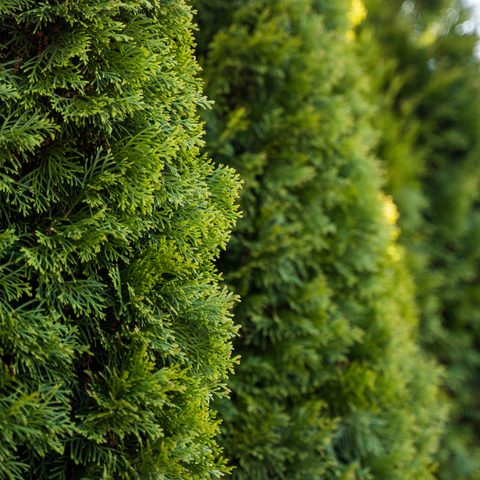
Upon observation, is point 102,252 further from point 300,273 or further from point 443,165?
point 443,165

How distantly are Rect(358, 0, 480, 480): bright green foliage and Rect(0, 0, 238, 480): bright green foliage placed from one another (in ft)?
12.0

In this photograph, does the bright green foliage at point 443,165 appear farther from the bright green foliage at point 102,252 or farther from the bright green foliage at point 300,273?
the bright green foliage at point 102,252

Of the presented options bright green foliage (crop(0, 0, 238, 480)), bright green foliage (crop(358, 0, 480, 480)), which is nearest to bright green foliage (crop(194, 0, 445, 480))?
bright green foliage (crop(0, 0, 238, 480))

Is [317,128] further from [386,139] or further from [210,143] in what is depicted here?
[386,139]

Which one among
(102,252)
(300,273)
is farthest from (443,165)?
(102,252)

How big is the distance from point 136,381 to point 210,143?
141 centimetres

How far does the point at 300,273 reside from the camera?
101 inches

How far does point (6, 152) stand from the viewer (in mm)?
1313

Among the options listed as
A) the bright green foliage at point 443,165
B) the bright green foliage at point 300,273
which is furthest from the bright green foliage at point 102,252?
the bright green foliage at point 443,165

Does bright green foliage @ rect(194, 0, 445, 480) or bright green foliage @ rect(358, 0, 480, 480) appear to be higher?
bright green foliage @ rect(358, 0, 480, 480)

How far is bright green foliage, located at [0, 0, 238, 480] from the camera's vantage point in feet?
4.30

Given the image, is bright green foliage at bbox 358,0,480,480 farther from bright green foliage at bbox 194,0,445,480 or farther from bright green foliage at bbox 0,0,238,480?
bright green foliage at bbox 0,0,238,480

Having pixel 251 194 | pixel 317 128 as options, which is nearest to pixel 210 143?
pixel 251 194

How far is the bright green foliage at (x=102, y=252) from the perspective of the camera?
1.31 m
